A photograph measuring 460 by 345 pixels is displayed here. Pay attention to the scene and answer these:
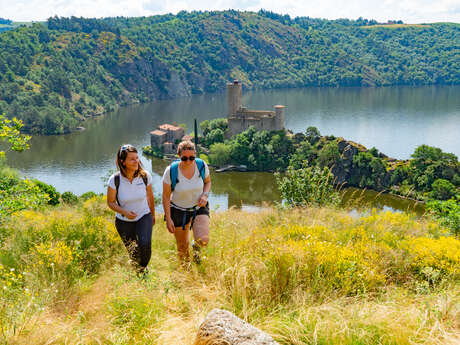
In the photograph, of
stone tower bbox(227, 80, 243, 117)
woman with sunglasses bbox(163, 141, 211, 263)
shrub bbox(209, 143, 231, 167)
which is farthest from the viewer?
stone tower bbox(227, 80, 243, 117)

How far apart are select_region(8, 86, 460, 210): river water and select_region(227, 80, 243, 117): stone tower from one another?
12309 millimetres

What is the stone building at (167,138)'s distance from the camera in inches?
1860

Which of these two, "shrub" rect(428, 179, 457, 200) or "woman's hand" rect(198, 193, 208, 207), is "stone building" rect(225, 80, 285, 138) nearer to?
"shrub" rect(428, 179, 457, 200)

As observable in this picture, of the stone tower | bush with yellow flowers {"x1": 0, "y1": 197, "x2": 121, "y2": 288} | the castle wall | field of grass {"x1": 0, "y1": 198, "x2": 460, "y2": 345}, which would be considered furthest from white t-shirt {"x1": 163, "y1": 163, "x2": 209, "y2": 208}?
the stone tower

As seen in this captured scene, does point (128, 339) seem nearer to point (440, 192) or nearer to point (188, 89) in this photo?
point (440, 192)

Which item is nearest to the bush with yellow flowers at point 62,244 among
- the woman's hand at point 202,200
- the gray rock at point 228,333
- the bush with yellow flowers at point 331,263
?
the woman's hand at point 202,200

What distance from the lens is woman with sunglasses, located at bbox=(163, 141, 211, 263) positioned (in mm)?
4027

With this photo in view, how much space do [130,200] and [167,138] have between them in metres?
46.1

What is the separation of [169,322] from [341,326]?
1163mm

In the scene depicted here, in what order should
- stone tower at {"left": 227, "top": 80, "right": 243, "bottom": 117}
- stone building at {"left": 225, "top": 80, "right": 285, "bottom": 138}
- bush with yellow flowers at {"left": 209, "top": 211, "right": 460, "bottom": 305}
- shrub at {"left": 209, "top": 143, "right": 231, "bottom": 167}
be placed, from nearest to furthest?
bush with yellow flowers at {"left": 209, "top": 211, "right": 460, "bottom": 305} → shrub at {"left": 209, "top": 143, "right": 231, "bottom": 167} → stone building at {"left": 225, "top": 80, "right": 285, "bottom": 138} → stone tower at {"left": 227, "top": 80, "right": 243, "bottom": 117}

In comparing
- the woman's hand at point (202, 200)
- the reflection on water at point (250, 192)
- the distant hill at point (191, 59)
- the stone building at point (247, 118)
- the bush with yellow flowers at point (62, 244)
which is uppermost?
the distant hill at point (191, 59)

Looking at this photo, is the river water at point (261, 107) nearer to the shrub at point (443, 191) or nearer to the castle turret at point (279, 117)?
the shrub at point (443, 191)

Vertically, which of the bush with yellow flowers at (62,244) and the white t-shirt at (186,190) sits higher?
the white t-shirt at (186,190)

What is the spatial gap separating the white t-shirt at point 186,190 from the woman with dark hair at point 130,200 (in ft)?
1.03
